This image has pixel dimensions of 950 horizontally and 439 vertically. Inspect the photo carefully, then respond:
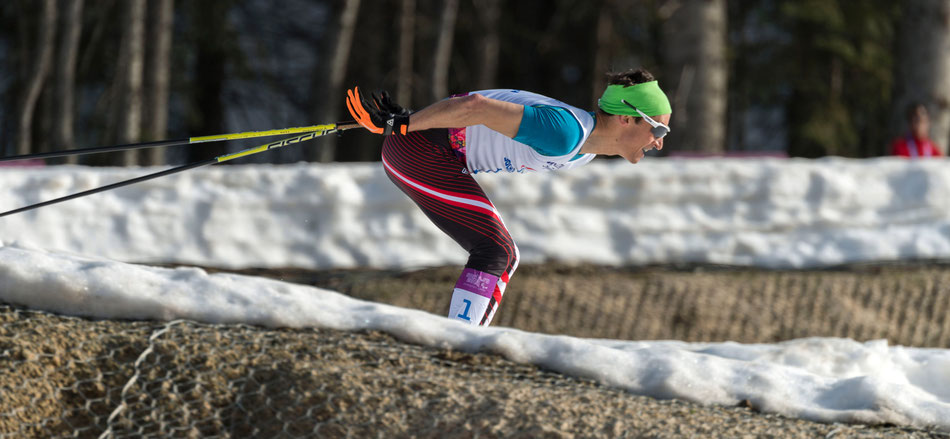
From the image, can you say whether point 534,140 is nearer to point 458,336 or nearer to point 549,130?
point 549,130

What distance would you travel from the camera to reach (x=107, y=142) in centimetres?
1288

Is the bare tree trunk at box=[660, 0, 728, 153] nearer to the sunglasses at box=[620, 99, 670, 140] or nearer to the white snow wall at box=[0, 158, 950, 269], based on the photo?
the white snow wall at box=[0, 158, 950, 269]

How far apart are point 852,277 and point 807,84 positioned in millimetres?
12290

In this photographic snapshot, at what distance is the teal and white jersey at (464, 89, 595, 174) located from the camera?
3658 mm

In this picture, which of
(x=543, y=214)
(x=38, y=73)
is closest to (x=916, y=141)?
(x=543, y=214)

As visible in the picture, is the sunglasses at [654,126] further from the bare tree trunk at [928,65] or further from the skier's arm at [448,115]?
the bare tree trunk at [928,65]

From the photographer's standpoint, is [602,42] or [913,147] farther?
[602,42]

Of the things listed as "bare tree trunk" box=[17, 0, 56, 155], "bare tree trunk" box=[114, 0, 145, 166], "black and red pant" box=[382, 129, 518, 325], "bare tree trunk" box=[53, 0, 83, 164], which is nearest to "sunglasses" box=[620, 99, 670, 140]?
"black and red pant" box=[382, 129, 518, 325]

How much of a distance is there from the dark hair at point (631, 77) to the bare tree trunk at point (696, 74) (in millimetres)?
5701

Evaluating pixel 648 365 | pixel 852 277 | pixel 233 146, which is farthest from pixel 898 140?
pixel 233 146

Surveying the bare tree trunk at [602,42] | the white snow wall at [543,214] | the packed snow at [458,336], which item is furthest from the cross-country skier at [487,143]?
the bare tree trunk at [602,42]

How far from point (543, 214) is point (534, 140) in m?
3.29

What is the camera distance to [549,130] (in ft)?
12.0

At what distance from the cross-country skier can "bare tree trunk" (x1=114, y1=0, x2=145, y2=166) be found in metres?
6.44
